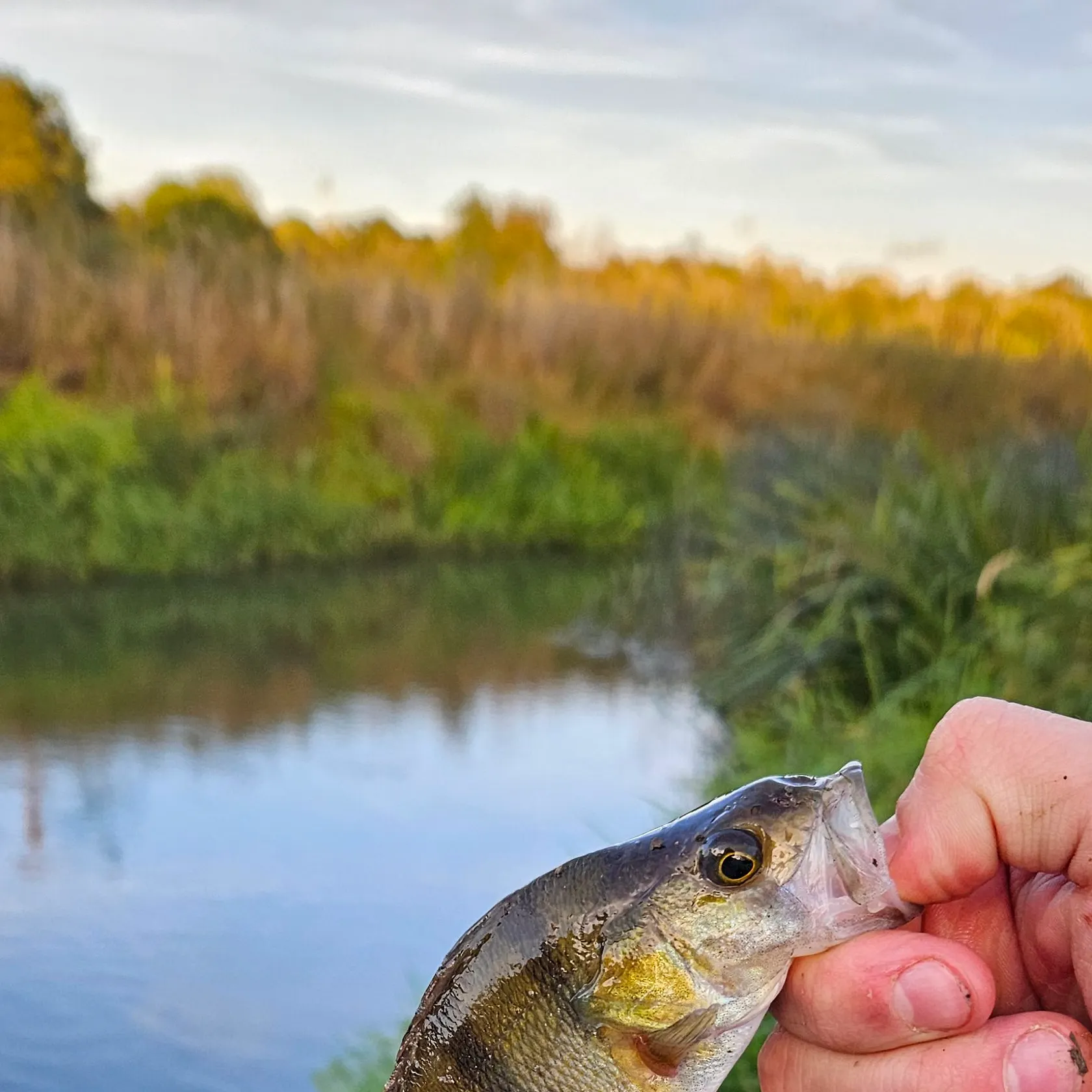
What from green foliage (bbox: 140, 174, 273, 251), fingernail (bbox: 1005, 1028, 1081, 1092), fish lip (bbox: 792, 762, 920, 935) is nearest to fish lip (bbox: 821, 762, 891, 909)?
fish lip (bbox: 792, 762, 920, 935)

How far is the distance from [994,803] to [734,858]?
0.31 meters

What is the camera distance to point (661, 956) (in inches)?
39.7

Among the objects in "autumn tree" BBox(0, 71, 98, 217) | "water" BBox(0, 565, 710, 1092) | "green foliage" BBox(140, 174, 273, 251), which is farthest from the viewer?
"autumn tree" BBox(0, 71, 98, 217)

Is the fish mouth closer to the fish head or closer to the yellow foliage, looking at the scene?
the fish head

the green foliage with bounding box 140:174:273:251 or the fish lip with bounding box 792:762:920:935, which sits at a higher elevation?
the green foliage with bounding box 140:174:273:251

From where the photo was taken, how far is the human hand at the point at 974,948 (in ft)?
3.52

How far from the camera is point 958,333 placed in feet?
36.8

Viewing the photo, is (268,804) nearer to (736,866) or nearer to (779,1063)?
(779,1063)

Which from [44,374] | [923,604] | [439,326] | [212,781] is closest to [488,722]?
[212,781]

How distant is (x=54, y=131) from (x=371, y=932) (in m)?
10.3

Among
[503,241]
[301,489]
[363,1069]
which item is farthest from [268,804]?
[503,241]

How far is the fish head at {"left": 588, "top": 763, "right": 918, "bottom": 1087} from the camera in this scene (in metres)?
0.99

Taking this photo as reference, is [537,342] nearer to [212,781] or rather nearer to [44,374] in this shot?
[44,374]

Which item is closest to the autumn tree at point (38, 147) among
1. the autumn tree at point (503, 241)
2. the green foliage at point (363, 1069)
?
the autumn tree at point (503, 241)
